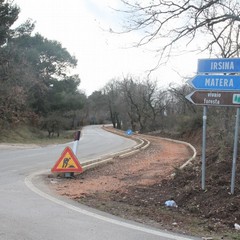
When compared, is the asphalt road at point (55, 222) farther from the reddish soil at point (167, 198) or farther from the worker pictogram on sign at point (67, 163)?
the worker pictogram on sign at point (67, 163)

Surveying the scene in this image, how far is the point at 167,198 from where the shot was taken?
27.1 feet

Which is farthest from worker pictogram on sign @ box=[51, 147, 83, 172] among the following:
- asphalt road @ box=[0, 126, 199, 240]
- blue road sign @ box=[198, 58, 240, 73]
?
blue road sign @ box=[198, 58, 240, 73]

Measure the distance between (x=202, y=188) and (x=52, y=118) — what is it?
47.3 m

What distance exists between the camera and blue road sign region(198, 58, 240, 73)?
7.73 metres

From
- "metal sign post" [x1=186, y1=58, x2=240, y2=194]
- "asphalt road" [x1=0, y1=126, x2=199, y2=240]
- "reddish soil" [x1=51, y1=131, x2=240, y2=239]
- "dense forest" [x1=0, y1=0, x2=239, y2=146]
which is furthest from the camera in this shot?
"dense forest" [x1=0, y1=0, x2=239, y2=146]

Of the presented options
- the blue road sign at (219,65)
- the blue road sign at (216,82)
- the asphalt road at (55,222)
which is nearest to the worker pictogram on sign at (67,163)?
the asphalt road at (55,222)

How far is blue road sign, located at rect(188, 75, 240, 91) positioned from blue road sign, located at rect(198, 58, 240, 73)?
126 millimetres

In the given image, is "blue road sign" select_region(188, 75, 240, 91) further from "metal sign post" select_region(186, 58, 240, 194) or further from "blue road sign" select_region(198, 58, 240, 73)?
"blue road sign" select_region(198, 58, 240, 73)

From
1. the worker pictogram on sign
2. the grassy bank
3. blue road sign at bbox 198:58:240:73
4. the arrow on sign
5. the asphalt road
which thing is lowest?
the grassy bank

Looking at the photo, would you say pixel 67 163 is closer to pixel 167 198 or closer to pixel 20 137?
pixel 167 198

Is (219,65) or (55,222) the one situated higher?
(219,65)

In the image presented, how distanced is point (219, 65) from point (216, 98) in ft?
2.28

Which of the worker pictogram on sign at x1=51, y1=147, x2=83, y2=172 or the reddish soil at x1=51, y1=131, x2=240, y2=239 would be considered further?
the worker pictogram on sign at x1=51, y1=147, x2=83, y2=172

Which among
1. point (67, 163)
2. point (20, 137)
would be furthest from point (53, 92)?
point (67, 163)
